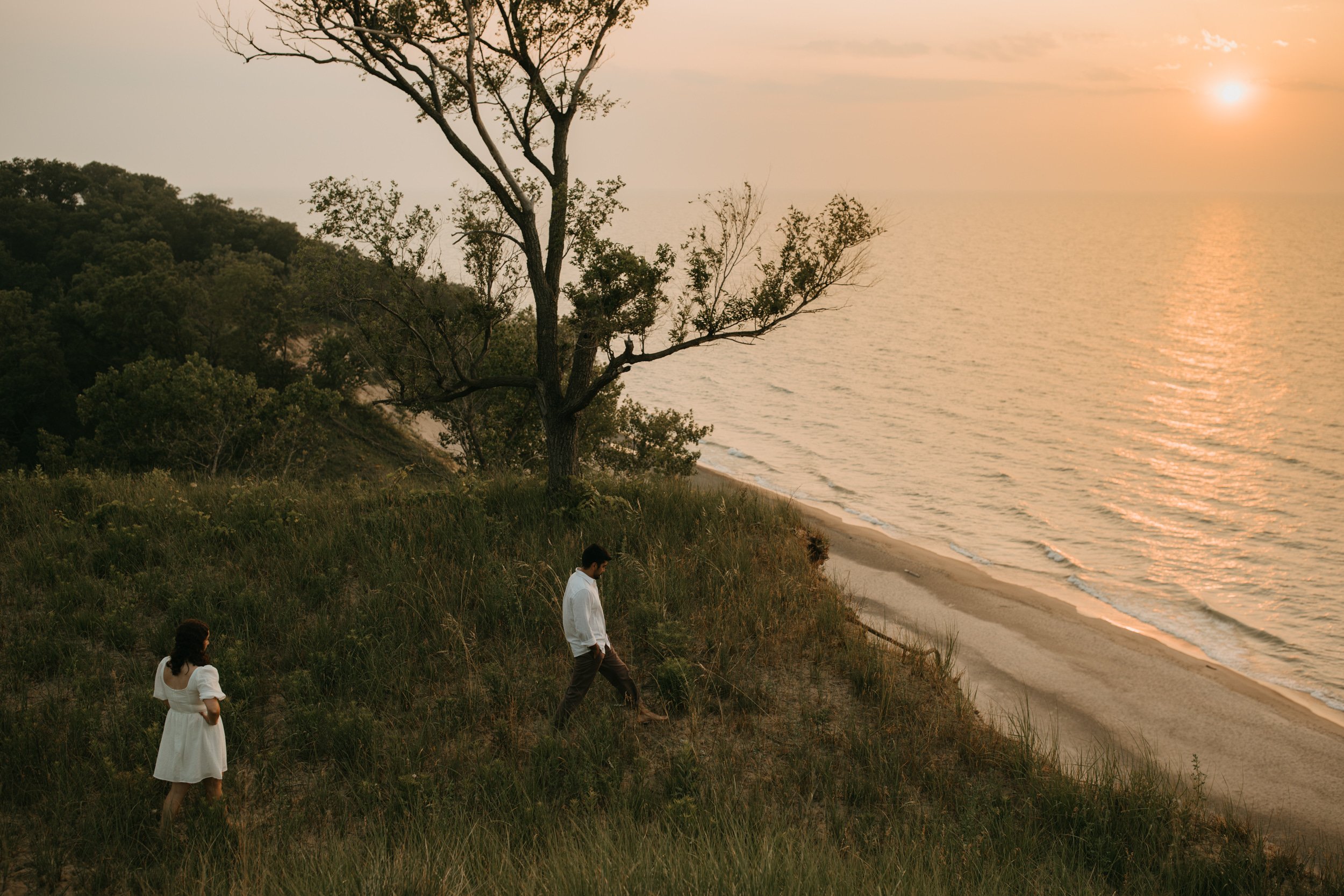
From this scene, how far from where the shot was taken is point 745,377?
6378cm

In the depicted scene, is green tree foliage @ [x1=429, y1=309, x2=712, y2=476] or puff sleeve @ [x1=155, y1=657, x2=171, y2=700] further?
green tree foliage @ [x1=429, y1=309, x2=712, y2=476]

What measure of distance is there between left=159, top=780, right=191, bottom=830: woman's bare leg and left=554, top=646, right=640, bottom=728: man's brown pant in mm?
3370

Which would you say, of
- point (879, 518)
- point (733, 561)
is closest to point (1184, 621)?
point (879, 518)

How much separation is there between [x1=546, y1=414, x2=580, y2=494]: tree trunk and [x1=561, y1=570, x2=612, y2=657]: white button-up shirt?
232 inches

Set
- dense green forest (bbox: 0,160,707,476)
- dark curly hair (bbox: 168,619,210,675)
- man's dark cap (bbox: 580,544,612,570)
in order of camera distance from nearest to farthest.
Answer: dark curly hair (bbox: 168,619,210,675), man's dark cap (bbox: 580,544,612,570), dense green forest (bbox: 0,160,707,476)

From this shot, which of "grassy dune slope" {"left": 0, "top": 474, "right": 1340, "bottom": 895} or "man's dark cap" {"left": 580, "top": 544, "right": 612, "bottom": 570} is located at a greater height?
"man's dark cap" {"left": 580, "top": 544, "right": 612, "bottom": 570}

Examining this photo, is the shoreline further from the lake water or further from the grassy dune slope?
the grassy dune slope

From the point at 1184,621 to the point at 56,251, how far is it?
52.6 m

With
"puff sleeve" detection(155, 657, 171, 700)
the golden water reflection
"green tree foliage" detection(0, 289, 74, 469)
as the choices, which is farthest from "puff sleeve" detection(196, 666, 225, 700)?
"green tree foliage" detection(0, 289, 74, 469)

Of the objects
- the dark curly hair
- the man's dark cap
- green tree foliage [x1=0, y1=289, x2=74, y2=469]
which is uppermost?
the man's dark cap

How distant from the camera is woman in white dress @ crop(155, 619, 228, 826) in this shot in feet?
21.0

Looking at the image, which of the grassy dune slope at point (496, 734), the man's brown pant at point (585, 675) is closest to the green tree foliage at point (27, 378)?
the grassy dune slope at point (496, 734)

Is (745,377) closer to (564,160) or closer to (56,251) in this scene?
(56,251)

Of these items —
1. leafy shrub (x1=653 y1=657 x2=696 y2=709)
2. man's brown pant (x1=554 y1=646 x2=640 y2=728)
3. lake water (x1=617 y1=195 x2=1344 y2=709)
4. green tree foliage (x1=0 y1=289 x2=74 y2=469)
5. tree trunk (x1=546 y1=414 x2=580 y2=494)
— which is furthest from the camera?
green tree foliage (x1=0 y1=289 x2=74 y2=469)
